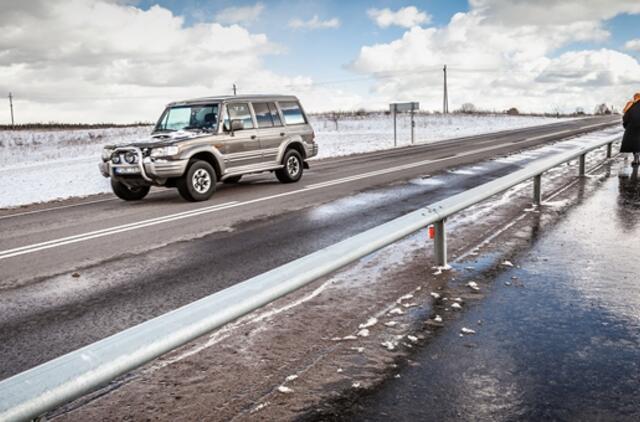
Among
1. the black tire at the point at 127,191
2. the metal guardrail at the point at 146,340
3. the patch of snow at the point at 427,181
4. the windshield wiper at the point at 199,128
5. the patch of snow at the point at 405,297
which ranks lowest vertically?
the patch of snow at the point at 405,297

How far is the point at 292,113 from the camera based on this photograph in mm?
13766

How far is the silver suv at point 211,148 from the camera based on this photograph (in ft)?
35.4

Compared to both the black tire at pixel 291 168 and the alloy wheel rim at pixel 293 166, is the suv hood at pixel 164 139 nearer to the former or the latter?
the black tire at pixel 291 168

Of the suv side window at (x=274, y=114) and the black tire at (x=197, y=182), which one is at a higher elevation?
the suv side window at (x=274, y=114)

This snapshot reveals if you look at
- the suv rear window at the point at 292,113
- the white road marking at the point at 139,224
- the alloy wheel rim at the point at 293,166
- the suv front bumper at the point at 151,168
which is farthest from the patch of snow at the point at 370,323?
the suv rear window at the point at 292,113

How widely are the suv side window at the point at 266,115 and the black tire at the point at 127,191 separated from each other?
2942mm

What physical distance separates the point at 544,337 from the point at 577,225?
4123 millimetres

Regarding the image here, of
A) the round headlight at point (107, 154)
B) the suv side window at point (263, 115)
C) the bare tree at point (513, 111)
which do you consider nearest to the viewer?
the round headlight at point (107, 154)

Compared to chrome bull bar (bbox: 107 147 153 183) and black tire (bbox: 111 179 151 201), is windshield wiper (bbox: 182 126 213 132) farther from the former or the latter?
black tire (bbox: 111 179 151 201)

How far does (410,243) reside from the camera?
6.98 meters

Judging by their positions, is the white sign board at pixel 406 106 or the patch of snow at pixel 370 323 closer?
the patch of snow at pixel 370 323

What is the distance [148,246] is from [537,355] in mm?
5095

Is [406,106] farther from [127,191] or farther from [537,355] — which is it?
[537,355]

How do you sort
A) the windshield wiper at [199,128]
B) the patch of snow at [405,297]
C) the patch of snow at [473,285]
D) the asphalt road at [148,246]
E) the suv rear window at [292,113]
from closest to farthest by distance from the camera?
1. the asphalt road at [148,246]
2. the patch of snow at [405,297]
3. the patch of snow at [473,285]
4. the windshield wiper at [199,128]
5. the suv rear window at [292,113]
